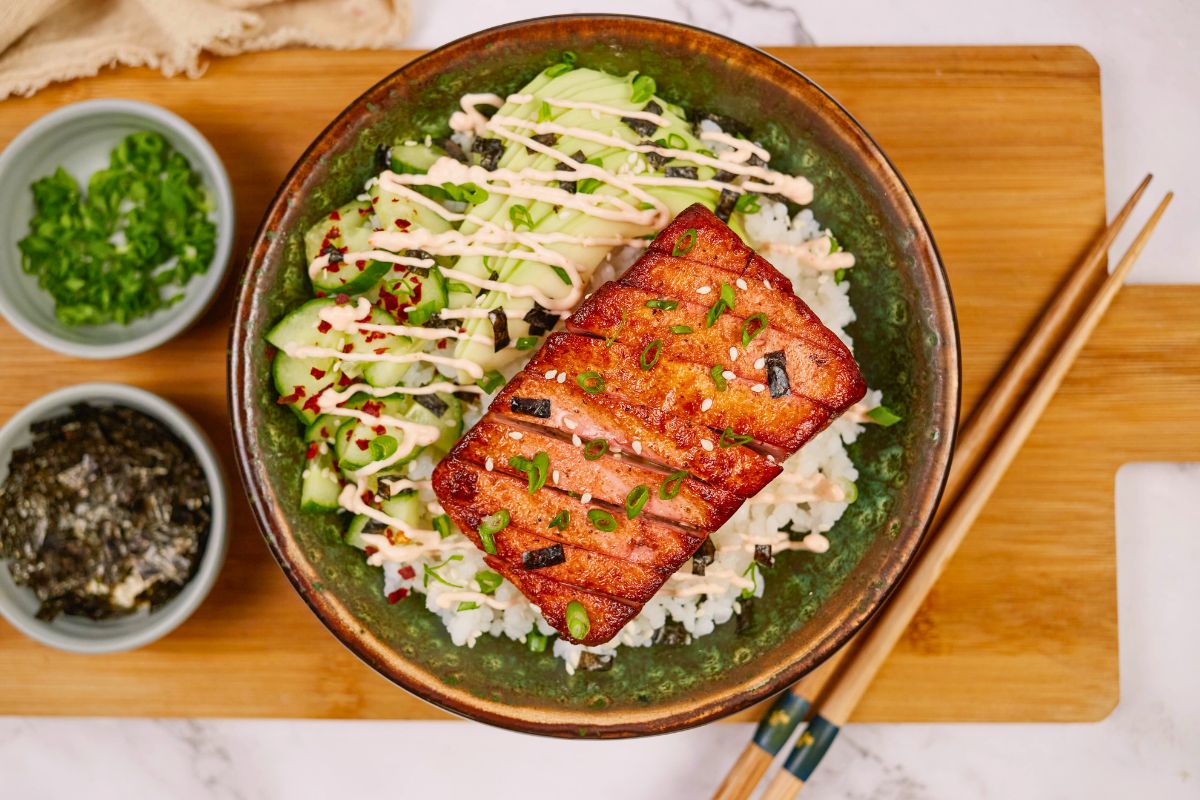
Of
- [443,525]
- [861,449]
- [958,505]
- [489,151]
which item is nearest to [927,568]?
[958,505]

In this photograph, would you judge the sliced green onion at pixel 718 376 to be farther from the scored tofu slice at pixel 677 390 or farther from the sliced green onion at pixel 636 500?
the sliced green onion at pixel 636 500

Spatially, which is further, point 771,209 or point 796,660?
point 771,209

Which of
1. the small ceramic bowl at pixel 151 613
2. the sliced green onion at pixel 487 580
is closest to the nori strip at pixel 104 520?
the small ceramic bowl at pixel 151 613

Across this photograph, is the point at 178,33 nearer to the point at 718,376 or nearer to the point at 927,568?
the point at 718,376

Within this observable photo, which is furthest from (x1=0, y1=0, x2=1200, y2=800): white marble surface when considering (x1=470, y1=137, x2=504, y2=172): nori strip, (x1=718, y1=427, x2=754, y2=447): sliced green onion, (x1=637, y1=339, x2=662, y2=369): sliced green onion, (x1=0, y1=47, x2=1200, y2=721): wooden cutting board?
(x1=637, y1=339, x2=662, y2=369): sliced green onion

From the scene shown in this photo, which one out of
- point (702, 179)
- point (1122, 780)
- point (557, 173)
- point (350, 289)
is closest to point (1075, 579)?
point (1122, 780)

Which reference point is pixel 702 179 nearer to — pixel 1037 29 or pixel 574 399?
pixel 574 399

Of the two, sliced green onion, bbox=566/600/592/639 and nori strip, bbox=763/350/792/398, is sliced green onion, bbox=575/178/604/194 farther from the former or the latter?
sliced green onion, bbox=566/600/592/639
